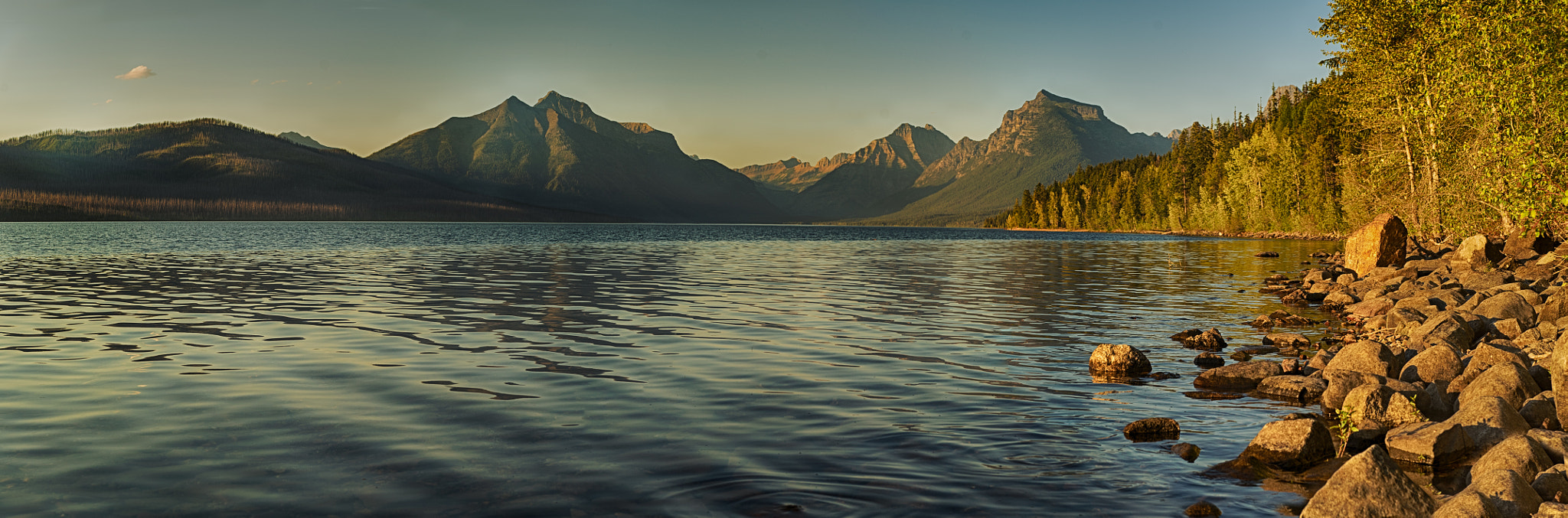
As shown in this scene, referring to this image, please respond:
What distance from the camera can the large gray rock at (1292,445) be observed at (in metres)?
11.1

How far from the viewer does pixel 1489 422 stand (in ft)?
38.2

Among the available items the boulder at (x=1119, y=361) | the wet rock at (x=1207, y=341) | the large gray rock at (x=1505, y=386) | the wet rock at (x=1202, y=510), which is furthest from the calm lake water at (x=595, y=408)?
the large gray rock at (x=1505, y=386)

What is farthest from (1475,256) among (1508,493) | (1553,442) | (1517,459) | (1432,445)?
(1508,493)

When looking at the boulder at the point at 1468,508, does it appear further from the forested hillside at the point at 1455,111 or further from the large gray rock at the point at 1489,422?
the forested hillside at the point at 1455,111

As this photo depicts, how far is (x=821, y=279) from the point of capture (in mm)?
46438

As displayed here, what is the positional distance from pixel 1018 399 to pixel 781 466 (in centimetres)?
584

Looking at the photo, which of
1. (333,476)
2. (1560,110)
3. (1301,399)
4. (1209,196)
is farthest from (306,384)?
(1209,196)

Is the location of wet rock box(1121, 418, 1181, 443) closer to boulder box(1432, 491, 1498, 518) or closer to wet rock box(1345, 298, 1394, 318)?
boulder box(1432, 491, 1498, 518)

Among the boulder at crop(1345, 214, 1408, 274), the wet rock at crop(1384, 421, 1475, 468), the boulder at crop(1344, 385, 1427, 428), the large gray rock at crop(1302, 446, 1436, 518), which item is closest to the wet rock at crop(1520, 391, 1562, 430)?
the boulder at crop(1344, 385, 1427, 428)

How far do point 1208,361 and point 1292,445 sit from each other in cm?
825

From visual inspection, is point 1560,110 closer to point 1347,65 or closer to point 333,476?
point 1347,65

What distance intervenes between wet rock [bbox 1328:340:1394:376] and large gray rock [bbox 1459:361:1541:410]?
5.94ft

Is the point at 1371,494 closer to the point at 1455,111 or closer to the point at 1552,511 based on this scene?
the point at 1552,511

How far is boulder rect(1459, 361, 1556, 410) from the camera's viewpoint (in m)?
13.0
